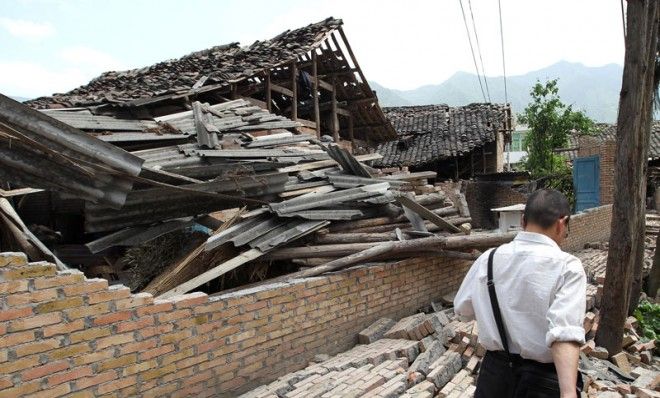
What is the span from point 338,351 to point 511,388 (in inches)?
142

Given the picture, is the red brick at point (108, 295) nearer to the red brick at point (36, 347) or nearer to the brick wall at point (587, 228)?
the red brick at point (36, 347)

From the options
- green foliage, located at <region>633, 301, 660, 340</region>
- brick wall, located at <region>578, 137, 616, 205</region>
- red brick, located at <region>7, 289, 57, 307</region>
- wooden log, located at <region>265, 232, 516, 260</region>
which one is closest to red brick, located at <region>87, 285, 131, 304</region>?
red brick, located at <region>7, 289, 57, 307</region>

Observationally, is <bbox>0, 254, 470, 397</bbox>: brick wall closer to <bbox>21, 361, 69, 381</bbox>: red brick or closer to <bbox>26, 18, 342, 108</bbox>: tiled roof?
<bbox>21, 361, 69, 381</bbox>: red brick

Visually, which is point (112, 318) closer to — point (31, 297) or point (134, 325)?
point (134, 325)

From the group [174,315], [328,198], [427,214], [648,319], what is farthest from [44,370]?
[648,319]

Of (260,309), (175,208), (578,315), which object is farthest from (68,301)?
(578,315)

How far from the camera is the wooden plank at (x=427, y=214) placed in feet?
22.9

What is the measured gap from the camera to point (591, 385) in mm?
4555

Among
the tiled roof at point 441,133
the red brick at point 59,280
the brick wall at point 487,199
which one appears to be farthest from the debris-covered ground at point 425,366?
the tiled roof at point 441,133

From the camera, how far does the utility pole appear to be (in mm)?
5484

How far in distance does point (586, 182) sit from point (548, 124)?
7746 millimetres

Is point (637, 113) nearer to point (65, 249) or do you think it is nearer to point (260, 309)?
point (260, 309)

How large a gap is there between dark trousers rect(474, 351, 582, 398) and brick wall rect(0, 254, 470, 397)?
2.58 meters

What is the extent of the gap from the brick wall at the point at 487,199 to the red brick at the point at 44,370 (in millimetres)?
14847
